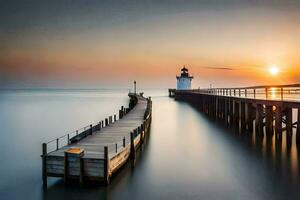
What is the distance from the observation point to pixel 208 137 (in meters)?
23.5

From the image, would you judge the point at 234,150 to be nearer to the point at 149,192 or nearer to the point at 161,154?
the point at 161,154

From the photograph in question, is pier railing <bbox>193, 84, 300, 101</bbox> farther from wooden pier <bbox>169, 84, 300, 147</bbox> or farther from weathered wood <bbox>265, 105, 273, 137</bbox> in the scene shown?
weathered wood <bbox>265, 105, 273, 137</bbox>

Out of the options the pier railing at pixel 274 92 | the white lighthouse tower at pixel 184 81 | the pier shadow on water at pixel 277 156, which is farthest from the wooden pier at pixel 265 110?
the white lighthouse tower at pixel 184 81

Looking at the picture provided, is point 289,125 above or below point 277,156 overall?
above

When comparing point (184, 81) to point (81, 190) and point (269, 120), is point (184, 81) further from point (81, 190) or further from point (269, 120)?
point (81, 190)

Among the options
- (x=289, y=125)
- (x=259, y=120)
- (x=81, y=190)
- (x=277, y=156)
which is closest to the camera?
(x=81, y=190)

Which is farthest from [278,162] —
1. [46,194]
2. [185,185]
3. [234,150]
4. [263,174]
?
[46,194]

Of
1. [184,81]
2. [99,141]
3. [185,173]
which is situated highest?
[184,81]

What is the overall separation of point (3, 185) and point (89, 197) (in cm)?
466

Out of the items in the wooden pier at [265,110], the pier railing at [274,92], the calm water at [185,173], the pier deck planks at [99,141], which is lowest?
the calm water at [185,173]

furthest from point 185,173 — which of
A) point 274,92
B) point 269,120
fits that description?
point 274,92

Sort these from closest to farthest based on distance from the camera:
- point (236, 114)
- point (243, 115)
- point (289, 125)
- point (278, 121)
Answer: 1. point (289, 125)
2. point (278, 121)
3. point (243, 115)
4. point (236, 114)

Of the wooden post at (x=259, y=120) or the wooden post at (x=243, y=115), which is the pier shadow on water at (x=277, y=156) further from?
the wooden post at (x=243, y=115)

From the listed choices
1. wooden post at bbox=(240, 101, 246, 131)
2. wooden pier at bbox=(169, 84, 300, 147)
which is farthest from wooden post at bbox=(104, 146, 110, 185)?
wooden post at bbox=(240, 101, 246, 131)
